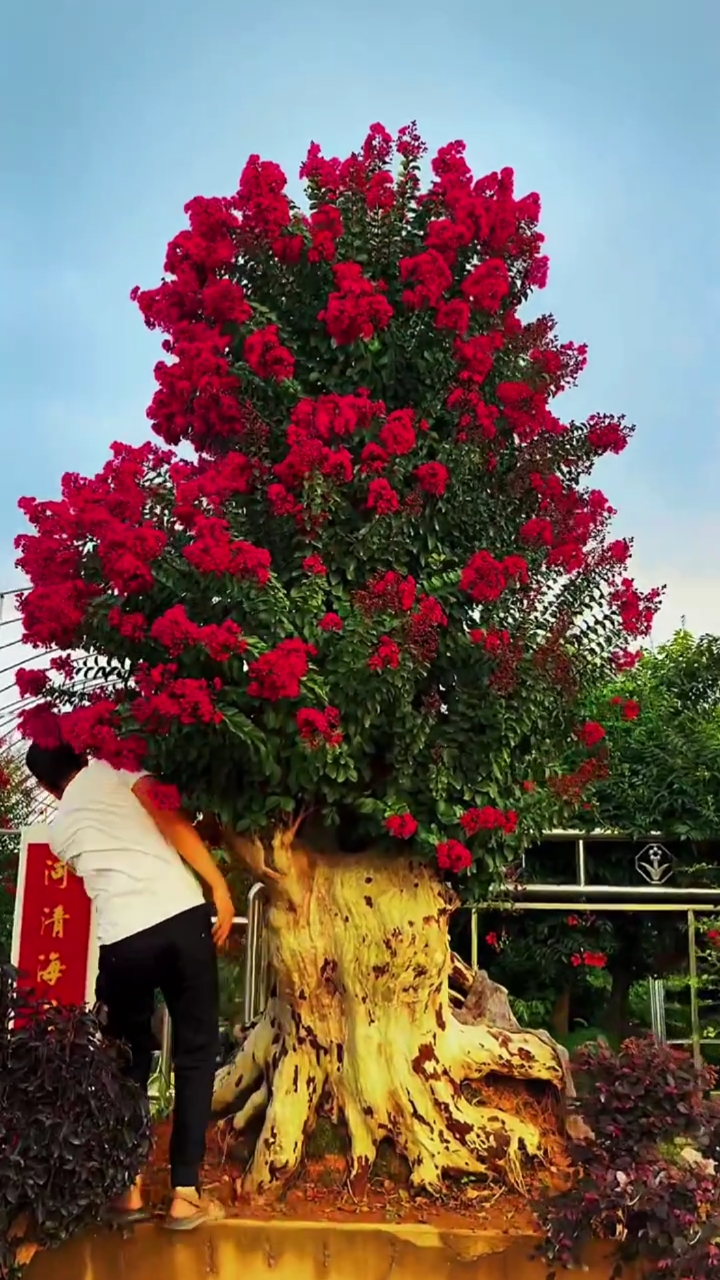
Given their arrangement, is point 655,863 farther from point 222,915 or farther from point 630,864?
point 222,915

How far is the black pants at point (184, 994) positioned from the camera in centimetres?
326

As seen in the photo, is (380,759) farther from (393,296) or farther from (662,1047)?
(393,296)

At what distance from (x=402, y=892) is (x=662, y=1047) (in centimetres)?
104

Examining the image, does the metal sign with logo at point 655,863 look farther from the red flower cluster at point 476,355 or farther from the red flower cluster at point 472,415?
the red flower cluster at point 476,355

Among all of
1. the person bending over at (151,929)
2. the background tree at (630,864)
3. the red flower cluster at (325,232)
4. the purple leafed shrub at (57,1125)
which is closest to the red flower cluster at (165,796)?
the person bending over at (151,929)

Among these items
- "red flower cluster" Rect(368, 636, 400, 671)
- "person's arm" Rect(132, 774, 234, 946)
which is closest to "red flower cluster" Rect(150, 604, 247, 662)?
"red flower cluster" Rect(368, 636, 400, 671)

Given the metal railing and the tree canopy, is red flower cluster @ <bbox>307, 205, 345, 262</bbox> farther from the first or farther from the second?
the metal railing

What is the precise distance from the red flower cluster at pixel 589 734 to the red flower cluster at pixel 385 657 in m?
0.93

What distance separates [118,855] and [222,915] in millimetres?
387

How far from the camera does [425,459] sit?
12.9 feet

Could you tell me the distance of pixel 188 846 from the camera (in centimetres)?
349

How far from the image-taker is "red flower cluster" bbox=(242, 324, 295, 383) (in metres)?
3.78

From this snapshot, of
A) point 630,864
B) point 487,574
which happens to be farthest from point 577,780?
point 630,864

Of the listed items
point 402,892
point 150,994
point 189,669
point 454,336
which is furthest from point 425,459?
point 150,994
